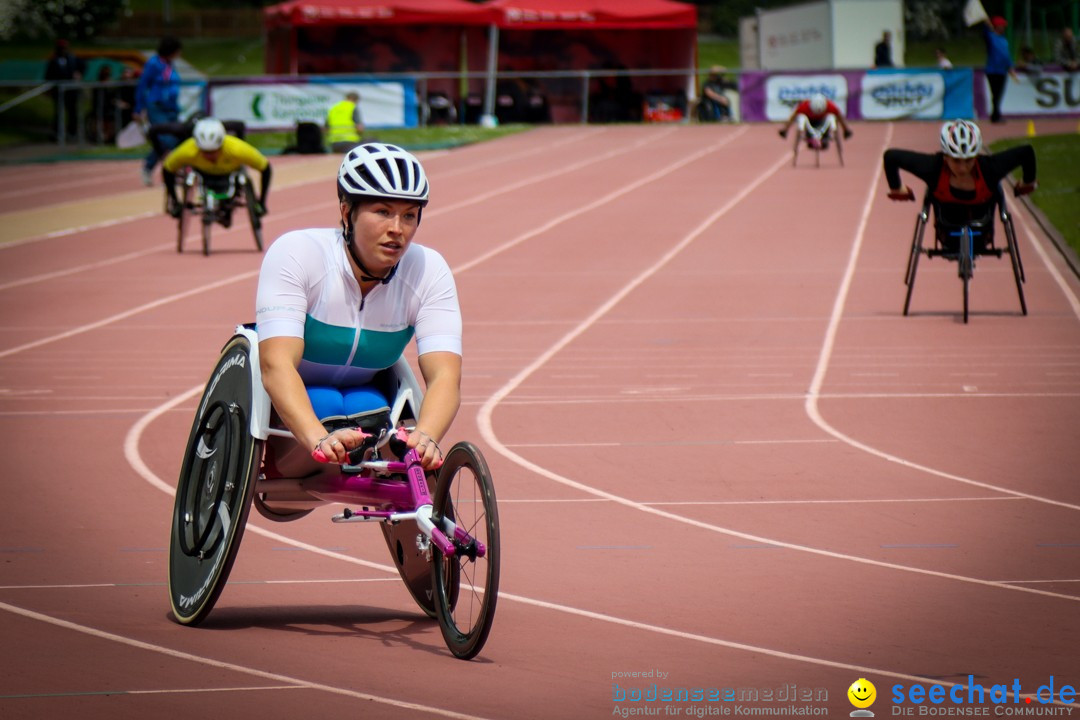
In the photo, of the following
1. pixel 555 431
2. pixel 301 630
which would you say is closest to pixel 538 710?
pixel 301 630

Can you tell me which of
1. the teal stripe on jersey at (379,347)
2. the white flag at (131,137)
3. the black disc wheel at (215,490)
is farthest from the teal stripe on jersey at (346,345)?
the white flag at (131,137)

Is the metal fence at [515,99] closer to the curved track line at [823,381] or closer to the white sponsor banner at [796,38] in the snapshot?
the white sponsor banner at [796,38]

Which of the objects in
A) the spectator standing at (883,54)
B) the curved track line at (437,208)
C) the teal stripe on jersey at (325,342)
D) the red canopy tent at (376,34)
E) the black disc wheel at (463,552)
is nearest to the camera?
the black disc wheel at (463,552)

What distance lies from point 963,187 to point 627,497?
6529 mm

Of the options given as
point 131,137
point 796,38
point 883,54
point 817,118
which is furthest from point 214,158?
point 796,38

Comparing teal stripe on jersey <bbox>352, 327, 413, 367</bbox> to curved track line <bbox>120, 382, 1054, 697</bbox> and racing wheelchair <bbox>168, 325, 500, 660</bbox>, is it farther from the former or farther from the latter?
curved track line <bbox>120, 382, 1054, 697</bbox>

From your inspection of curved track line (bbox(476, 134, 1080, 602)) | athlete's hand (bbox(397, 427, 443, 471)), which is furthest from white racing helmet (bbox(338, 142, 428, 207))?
curved track line (bbox(476, 134, 1080, 602))

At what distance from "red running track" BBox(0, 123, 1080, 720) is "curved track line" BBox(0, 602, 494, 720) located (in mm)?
16

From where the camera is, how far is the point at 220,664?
215 inches

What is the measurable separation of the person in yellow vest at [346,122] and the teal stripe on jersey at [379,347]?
23.7 m

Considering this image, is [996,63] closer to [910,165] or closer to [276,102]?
[276,102]

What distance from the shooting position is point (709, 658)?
553cm

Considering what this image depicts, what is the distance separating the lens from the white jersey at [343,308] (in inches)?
222

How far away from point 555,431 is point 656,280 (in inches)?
298
